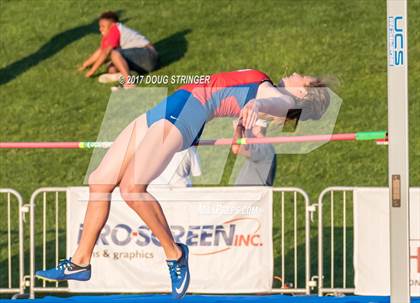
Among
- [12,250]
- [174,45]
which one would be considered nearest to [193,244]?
[12,250]

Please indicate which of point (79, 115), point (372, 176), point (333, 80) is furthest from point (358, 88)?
point (333, 80)

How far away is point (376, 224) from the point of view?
36.4 ft

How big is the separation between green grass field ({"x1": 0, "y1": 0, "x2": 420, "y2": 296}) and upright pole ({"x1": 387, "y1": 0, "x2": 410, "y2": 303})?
211 inches

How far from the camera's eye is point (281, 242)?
12.6 meters

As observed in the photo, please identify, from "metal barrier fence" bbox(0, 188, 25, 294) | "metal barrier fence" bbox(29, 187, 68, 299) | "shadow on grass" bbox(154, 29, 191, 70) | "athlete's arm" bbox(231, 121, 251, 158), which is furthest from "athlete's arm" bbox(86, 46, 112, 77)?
"athlete's arm" bbox(231, 121, 251, 158)

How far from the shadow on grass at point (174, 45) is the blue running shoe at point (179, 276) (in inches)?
249

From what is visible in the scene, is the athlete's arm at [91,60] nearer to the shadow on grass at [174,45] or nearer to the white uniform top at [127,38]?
the shadow on grass at [174,45]

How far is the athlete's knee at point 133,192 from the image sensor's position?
8453 mm

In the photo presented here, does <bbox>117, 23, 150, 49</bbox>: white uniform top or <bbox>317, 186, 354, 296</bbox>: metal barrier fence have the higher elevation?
<bbox>117, 23, 150, 49</bbox>: white uniform top

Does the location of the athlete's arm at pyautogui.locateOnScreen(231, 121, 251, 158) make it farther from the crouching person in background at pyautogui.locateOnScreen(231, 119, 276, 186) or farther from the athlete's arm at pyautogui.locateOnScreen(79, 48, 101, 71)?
the athlete's arm at pyautogui.locateOnScreen(79, 48, 101, 71)

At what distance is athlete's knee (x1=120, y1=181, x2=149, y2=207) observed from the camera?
8453 mm

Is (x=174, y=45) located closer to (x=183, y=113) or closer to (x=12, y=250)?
(x=12, y=250)

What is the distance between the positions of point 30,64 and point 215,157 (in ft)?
28.7

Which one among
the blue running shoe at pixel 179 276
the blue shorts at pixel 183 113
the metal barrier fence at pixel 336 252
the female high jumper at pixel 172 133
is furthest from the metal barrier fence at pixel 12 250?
the blue shorts at pixel 183 113
